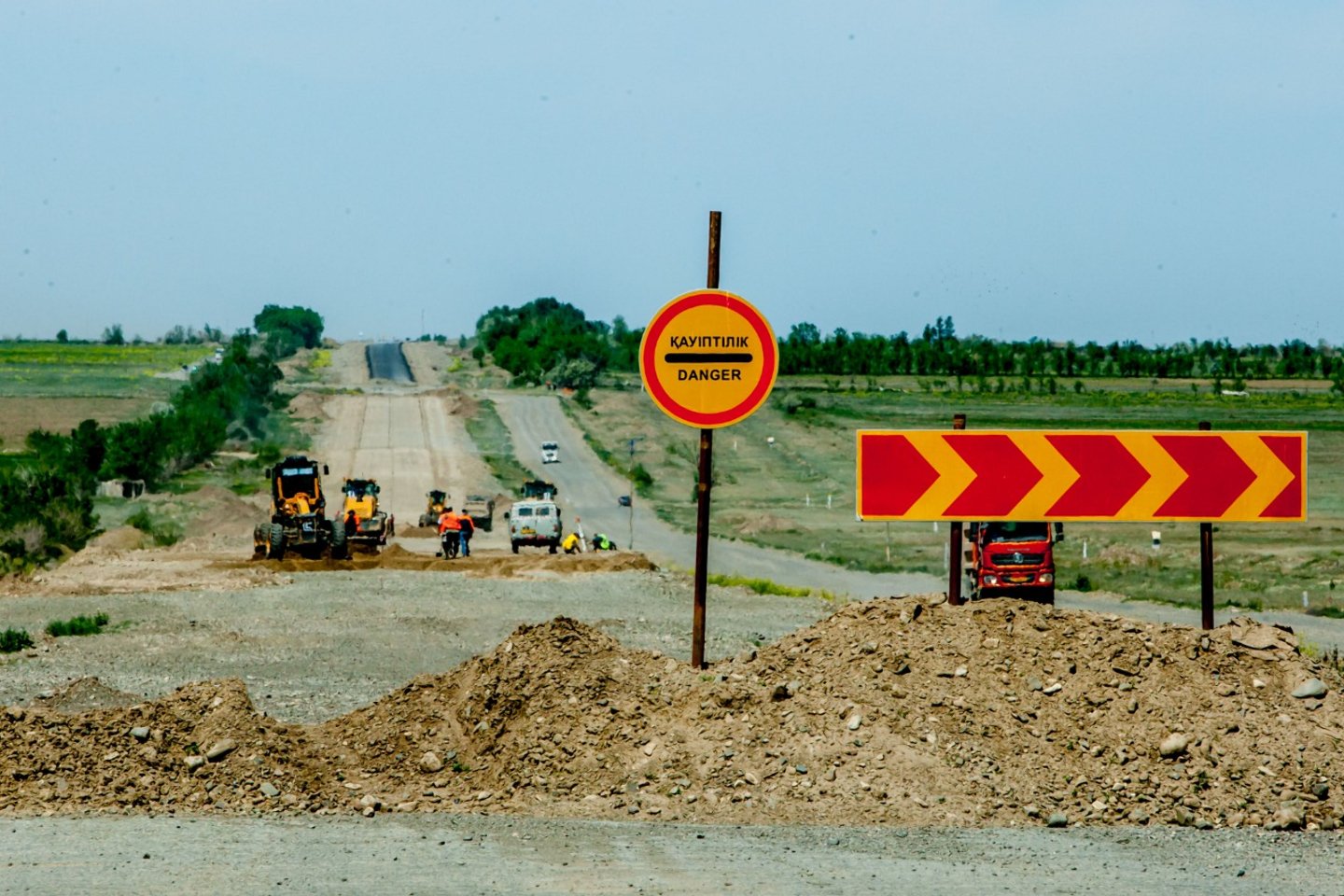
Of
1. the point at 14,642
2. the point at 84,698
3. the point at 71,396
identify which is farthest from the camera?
the point at 71,396

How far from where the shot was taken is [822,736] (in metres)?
10.5

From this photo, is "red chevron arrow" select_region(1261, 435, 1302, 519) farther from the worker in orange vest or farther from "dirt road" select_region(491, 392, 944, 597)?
the worker in orange vest

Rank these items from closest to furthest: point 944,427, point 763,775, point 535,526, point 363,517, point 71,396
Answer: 1. point 763,775
2. point 363,517
3. point 535,526
4. point 944,427
5. point 71,396

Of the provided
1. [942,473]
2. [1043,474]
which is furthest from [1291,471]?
[942,473]

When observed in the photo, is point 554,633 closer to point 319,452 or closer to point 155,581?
point 155,581

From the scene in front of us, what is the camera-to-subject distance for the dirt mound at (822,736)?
32.7ft

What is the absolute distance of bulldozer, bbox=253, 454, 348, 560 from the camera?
148ft

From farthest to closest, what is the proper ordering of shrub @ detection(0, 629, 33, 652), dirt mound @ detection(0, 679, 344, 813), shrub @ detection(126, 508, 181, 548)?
1. shrub @ detection(126, 508, 181, 548)
2. shrub @ detection(0, 629, 33, 652)
3. dirt mound @ detection(0, 679, 344, 813)

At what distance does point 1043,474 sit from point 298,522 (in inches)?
1423

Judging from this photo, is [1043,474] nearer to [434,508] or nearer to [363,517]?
[363,517]

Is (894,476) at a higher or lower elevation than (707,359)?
lower

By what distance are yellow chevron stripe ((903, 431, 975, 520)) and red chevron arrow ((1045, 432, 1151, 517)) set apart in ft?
2.25

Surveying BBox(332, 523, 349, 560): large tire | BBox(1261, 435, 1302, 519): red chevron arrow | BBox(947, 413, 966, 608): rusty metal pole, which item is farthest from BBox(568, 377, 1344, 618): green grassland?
BBox(332, 523, 349, 560): large tire

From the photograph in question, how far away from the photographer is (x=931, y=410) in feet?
390
